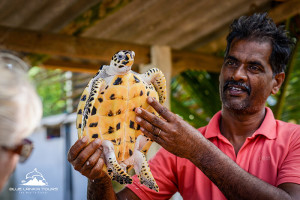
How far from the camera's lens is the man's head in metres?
2.08

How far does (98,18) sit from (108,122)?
102 inches

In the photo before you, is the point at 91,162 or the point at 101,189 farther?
the point at 101,189

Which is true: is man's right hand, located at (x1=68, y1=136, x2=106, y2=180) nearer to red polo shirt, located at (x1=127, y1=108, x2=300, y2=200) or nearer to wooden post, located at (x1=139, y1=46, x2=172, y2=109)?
red polo shirt, located at (x1=127, y1=108, x2=300, y2=200)

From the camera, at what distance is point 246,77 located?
82.3 inches

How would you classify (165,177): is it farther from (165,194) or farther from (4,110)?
(4,110)

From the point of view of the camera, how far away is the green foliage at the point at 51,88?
6105mm

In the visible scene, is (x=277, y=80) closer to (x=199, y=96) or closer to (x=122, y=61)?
(x=122, y=61)

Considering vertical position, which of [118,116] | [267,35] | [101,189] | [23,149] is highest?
[267,35]

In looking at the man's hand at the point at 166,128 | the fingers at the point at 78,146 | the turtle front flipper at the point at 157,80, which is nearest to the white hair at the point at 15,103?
the fingers at the point at 78,146

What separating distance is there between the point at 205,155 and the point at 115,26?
315 centimetres

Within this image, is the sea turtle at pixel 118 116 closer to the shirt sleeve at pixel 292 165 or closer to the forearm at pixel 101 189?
the forearm at pixel 101 189

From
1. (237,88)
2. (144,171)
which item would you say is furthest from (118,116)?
(237,88)

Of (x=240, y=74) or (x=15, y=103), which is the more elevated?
(x=240, y=74)

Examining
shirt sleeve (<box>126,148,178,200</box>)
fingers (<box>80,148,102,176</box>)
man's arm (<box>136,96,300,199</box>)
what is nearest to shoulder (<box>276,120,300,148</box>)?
man's arm (<box>136,96,300,199</box>)
